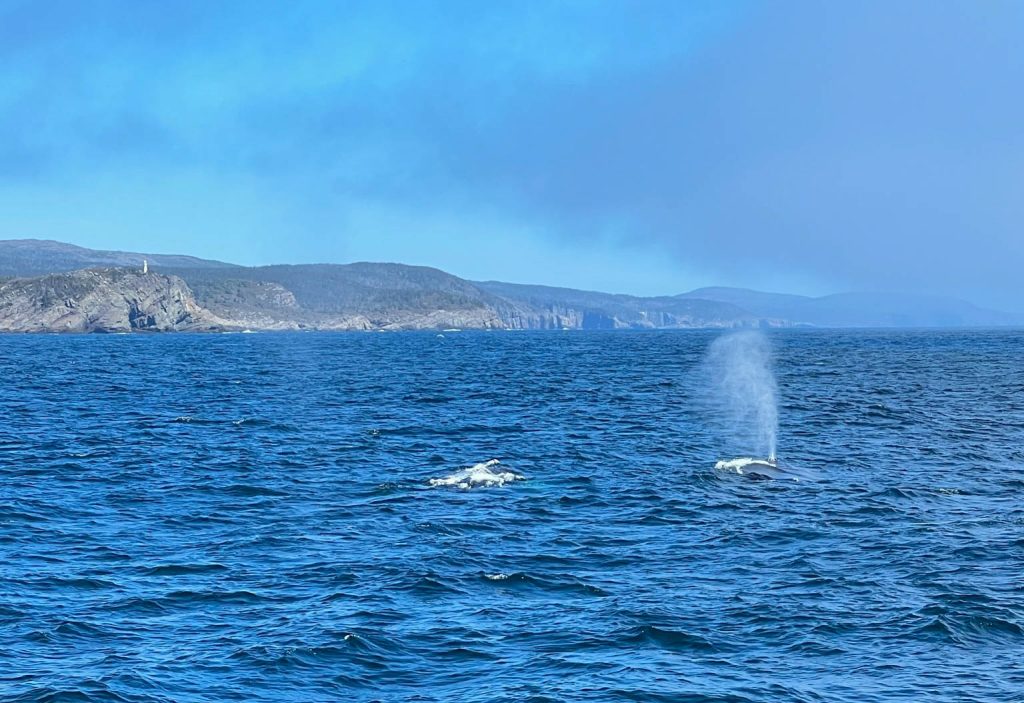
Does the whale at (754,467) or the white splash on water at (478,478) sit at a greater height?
the whale at (754,467)

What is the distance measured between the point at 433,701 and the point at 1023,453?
136ft

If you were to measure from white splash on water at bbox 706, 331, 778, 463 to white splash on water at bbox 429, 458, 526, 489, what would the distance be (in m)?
12.1

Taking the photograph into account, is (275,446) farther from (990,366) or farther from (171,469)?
(990,366)

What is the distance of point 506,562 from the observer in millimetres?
30453

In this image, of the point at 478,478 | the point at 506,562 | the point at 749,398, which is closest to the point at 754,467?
the point at 478,478

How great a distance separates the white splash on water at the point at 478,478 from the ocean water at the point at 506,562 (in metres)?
0.17

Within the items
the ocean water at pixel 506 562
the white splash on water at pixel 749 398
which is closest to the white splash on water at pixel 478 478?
the ocean water at pixel 506 562

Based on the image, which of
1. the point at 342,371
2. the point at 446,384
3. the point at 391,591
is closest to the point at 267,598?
the point at 391,591

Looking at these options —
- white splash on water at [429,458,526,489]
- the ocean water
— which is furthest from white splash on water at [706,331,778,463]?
white splash on water at [429,458,526,489]

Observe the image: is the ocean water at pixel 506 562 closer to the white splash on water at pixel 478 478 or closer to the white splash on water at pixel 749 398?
the white splash on water at pixel 478 478

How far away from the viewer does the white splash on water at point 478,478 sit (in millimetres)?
43631

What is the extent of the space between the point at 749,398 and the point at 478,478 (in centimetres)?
5147

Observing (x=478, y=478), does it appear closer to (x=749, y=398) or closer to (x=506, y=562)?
(x=506, y=562)

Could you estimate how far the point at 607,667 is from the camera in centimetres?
2200
